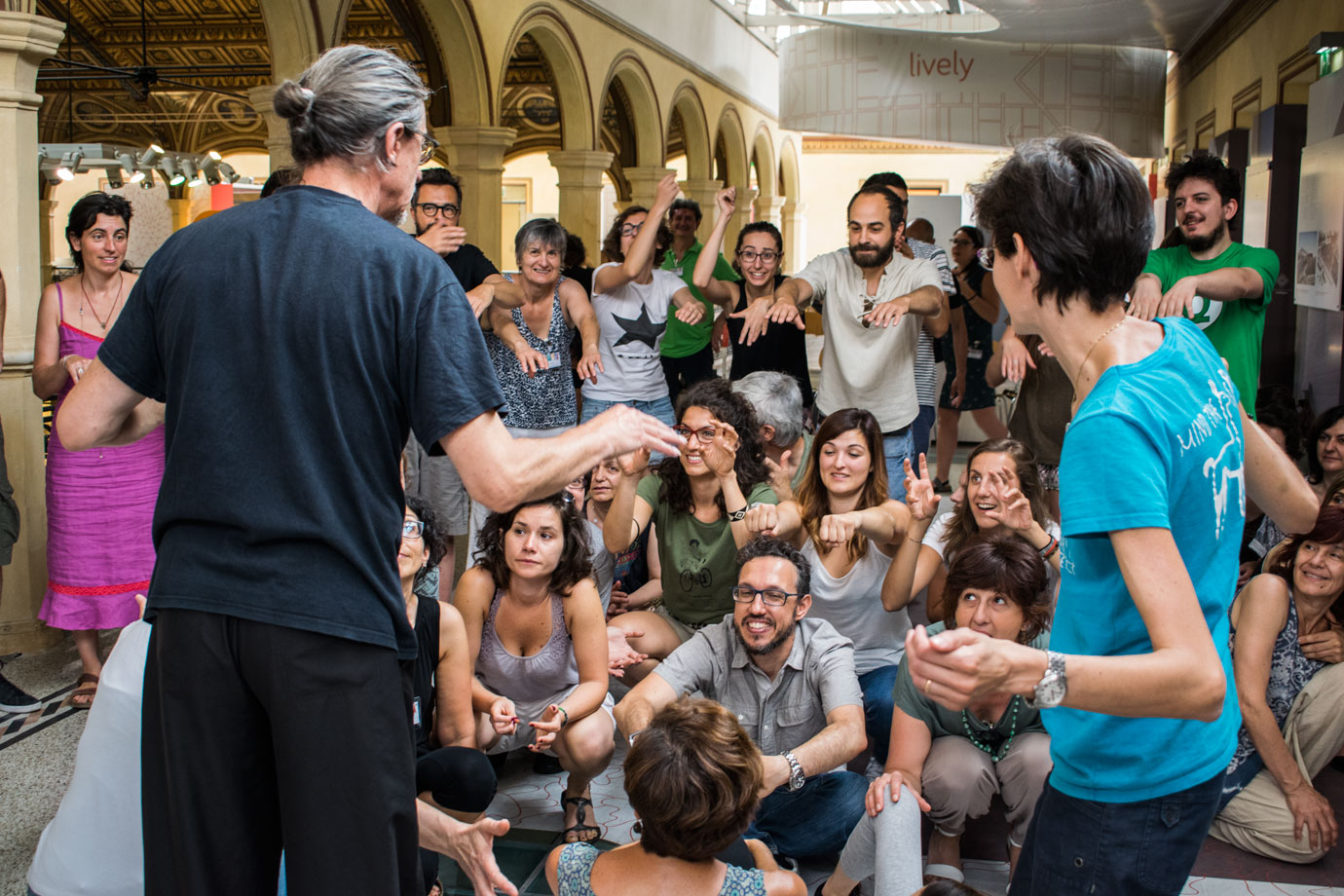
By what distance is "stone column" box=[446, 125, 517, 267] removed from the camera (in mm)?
8961

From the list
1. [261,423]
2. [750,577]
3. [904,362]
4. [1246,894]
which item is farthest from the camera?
[904,362]

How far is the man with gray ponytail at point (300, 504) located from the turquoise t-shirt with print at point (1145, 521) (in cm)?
65

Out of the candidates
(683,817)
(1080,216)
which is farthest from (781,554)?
(1080,216)

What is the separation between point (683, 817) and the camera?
214 centimetres

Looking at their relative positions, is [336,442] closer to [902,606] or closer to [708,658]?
[708,658]

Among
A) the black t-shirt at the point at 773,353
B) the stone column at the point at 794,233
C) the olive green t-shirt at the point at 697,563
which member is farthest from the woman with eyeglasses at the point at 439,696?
the stone column at the point at 794,233

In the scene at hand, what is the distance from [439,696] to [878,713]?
46.7 inches

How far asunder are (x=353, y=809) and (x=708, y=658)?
1657 mm

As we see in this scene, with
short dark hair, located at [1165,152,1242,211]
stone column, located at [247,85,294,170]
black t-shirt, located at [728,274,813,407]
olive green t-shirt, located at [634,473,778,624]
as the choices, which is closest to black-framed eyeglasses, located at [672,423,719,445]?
olive green t-shirt, located at [634,473,778,624]

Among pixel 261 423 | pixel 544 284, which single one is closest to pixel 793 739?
pixel 261 423

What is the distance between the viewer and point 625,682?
372 cm

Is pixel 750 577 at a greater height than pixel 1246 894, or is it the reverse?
pixel 750 577

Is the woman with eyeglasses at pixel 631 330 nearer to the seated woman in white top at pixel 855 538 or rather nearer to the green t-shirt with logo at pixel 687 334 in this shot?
the green t-shirt with logo at pixel 687 334

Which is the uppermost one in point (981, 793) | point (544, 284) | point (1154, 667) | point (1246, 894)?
point (544, 284)
